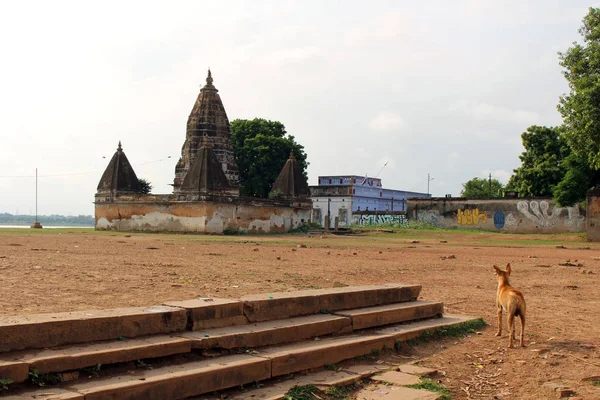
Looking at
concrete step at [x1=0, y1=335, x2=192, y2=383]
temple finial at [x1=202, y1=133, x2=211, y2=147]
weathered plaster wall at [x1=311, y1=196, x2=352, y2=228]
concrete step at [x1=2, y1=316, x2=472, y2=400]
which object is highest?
temple finial at [x1=202, y1=133, x2=211, y2=147]

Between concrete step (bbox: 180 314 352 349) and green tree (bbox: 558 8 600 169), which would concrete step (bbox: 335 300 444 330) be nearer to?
concrete step (bbox: 180 314 352 349)

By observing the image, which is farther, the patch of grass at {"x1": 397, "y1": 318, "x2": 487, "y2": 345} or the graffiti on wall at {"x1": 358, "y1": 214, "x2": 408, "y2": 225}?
the graffiti on wall at {"x1": 358, "y1": 214, "x2": 408, "y2": 225}

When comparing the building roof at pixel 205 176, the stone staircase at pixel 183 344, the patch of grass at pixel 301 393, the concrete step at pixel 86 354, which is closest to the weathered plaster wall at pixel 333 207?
the building roof at pixel 205 176

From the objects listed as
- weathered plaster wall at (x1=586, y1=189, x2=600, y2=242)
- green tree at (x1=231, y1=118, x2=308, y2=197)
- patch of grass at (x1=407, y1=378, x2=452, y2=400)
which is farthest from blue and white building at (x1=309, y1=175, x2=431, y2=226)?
patch of grass at (x1=407, y1=378, x2=452, y2=400)

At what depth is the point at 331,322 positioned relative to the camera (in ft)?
24.1

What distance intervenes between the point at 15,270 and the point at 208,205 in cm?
2247

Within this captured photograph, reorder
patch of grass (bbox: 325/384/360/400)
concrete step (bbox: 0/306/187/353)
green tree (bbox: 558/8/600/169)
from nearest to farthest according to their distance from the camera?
concrete step (bbox: 0/306/187/353), patch of grass (bbox: 325/384/360/400), green tree (bbox: 558/8/600/169)

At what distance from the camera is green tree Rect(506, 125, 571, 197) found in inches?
1740

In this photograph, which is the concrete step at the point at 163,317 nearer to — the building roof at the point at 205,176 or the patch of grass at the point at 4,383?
the patch of grass at the point at 4,383

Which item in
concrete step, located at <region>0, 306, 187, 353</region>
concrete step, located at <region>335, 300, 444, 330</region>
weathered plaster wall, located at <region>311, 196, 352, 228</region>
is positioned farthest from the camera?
weathered plaster wall, located at <region>311, 196, 352, 228</region>

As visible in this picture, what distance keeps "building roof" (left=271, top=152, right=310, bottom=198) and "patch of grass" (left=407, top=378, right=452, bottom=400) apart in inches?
1464

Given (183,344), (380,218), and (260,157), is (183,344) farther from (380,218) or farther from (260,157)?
(380,218)

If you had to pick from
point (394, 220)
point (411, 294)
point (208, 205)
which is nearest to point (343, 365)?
point (411, 294)

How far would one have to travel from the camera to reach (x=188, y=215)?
111 ft
